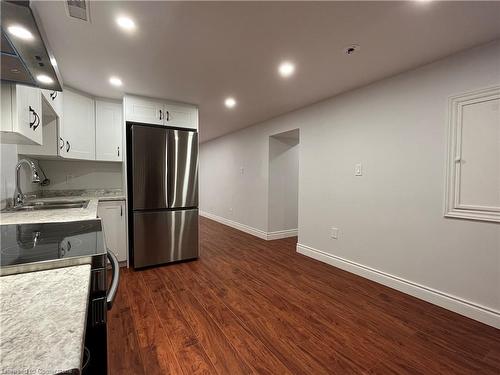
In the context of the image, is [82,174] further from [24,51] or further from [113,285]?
[113,285]

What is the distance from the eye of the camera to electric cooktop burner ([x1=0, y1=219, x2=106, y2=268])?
888 millimetres

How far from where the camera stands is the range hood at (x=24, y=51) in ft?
2.65

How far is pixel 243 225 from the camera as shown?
16.9 ft

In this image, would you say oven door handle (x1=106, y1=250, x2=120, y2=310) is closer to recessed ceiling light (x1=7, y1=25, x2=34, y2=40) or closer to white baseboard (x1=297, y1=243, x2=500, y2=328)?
recessed ceiling light (x1=7, y1=25, x2=34, y2=40)

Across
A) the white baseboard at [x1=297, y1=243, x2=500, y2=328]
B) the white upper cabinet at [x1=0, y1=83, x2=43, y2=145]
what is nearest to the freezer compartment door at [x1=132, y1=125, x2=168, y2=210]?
the white upper cabinet at [x1=0, y1=83, x2=43, y2=145]

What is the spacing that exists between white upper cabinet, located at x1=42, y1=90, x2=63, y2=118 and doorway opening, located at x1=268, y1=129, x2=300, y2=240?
303 cm

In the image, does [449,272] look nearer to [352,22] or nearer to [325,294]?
[325,294]

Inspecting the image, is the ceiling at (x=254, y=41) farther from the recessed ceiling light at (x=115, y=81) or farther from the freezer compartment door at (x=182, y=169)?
the freezer compartment door at (x=182, y=169)

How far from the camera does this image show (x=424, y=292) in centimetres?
230

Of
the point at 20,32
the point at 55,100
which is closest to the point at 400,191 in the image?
the point at 20,32

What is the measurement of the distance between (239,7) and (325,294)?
8.38 feet

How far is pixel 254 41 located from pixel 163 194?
83.7 inches

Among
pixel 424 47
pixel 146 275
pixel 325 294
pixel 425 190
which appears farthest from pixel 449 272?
pixel 146 275

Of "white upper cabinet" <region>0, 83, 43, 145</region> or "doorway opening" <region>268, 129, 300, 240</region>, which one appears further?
"doorway opening" <region>268, 129, 300, 240</region>
